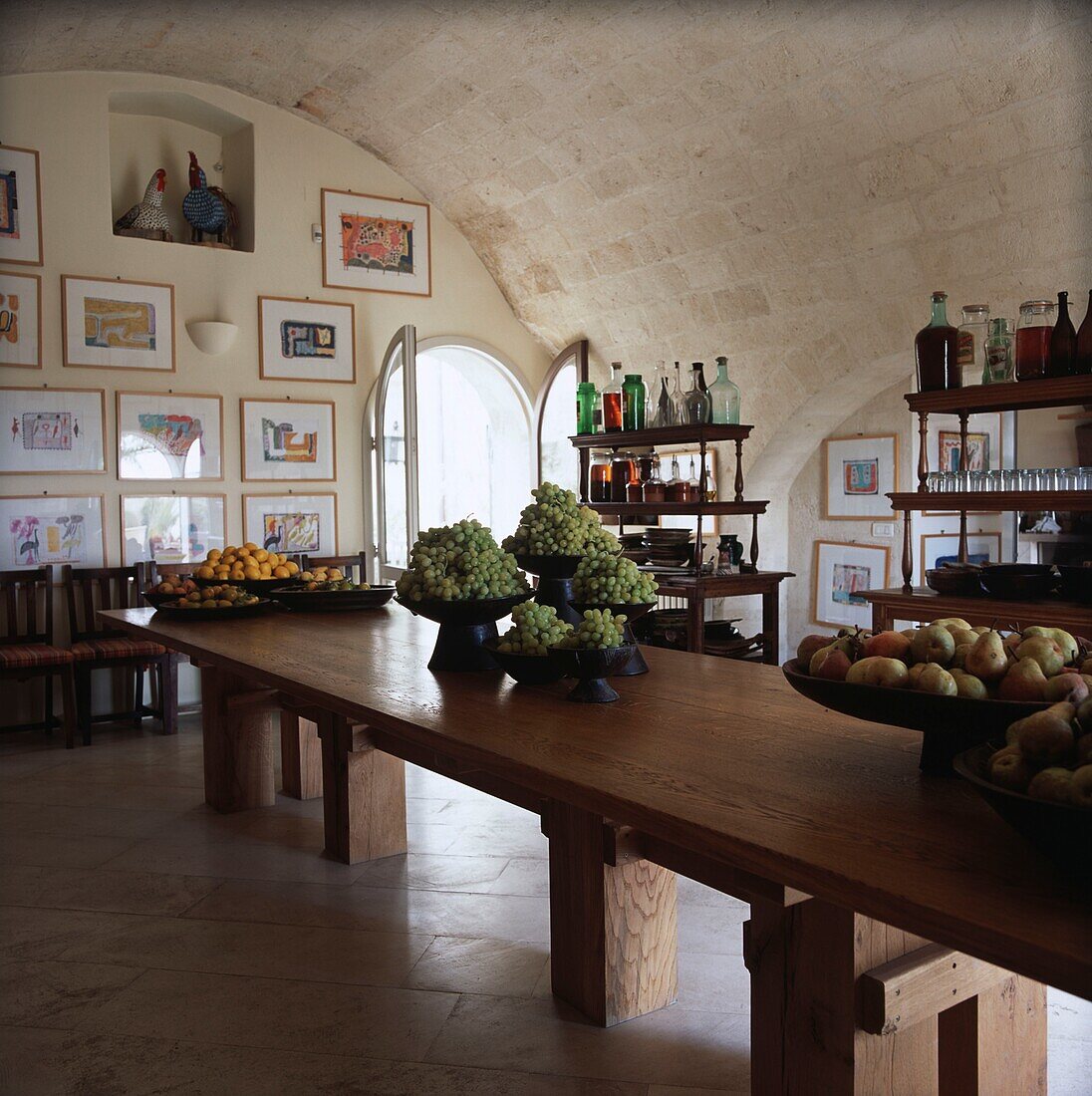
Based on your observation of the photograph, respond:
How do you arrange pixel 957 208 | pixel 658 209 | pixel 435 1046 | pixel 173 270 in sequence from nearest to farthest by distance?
1. pixel 435 1046
2. pixel 957 208
3. pixel 658 209
4. pixel 173 270

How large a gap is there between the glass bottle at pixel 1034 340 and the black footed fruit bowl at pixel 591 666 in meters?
2.37

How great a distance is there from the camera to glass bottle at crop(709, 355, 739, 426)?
5383 millimetres

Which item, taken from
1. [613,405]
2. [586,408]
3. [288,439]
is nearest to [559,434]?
[586,408]

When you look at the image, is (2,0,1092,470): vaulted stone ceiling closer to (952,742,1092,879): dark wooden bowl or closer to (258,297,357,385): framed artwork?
(258,297,357,385): framed artwork

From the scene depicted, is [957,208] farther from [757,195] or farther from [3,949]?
[3,949]

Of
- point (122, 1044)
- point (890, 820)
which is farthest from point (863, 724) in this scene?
point (122, 1044)

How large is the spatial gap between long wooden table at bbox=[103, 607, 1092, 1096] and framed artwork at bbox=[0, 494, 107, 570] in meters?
3.31

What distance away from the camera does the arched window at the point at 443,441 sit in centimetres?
645

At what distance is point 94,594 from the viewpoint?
6016mm

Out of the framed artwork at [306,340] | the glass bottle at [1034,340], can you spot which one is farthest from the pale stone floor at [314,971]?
the framed artwork at [306,340]

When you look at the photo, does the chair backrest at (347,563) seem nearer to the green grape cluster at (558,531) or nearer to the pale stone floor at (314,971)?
the pale stone floor at (314,971)

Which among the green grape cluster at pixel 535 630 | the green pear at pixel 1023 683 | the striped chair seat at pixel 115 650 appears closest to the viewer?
the green pear at pixel 1023 683

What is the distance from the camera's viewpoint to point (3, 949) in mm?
3082

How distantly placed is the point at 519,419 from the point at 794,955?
621cm
